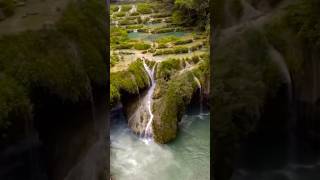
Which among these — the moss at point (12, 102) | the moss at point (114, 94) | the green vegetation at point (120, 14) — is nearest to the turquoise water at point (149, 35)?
the green vegetation at point (120, 14)

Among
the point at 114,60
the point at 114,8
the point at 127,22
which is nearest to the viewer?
the point at 114,60

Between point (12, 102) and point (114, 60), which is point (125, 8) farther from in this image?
point (12, 102)

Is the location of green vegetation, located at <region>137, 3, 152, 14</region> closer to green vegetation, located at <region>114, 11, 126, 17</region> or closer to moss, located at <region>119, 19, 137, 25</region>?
green vegetation, located at <region>114, 11, 126, 17</region>

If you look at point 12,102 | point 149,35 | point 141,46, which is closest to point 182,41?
point 141,46

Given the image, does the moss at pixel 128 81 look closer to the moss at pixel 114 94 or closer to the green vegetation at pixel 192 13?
the moss at pixel 114 94

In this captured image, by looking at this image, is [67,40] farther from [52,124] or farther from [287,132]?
[287,132]

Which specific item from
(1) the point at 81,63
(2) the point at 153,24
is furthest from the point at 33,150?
(2) the point at 153,24
